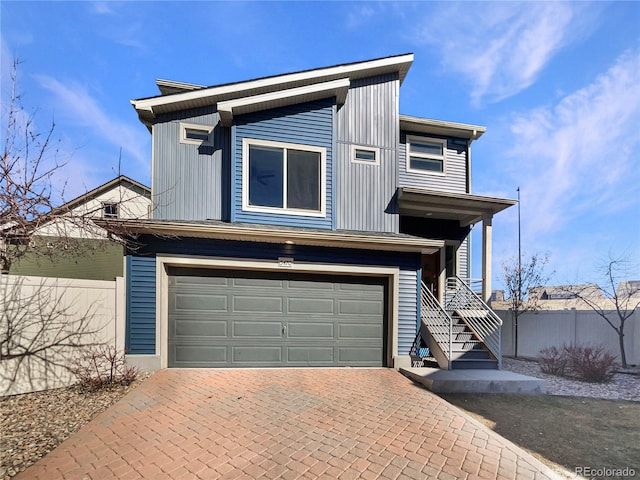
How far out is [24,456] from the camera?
3365 mm

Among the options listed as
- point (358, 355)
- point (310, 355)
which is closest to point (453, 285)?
point (358, 355)

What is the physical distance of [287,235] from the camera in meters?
7.12

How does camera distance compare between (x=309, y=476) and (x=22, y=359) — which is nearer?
(x=309, y=476)

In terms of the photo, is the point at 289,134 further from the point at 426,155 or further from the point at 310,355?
the point at 310,355

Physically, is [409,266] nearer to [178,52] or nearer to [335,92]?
[335,92]

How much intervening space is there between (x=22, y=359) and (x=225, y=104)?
21.5 feet

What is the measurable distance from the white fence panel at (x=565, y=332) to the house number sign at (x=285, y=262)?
9449 millimetres

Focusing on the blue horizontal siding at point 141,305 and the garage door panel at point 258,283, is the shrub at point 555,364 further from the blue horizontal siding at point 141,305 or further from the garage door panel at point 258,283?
the blue horizontal siding at point 141,305

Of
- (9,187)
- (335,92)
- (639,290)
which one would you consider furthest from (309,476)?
(639,290)

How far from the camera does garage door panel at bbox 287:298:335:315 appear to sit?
7488 mm

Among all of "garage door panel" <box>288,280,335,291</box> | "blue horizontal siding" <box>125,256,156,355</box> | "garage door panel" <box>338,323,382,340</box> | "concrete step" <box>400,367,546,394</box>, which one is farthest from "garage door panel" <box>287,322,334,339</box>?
"blue horizontal siding" <box>125,256,156,355</box>

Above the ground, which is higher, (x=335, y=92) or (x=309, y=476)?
(x=335, y=92)

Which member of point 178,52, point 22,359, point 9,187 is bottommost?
point 22,359

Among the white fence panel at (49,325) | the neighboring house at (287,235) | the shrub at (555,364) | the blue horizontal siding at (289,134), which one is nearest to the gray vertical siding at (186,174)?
the neighboring house at (287,235)
